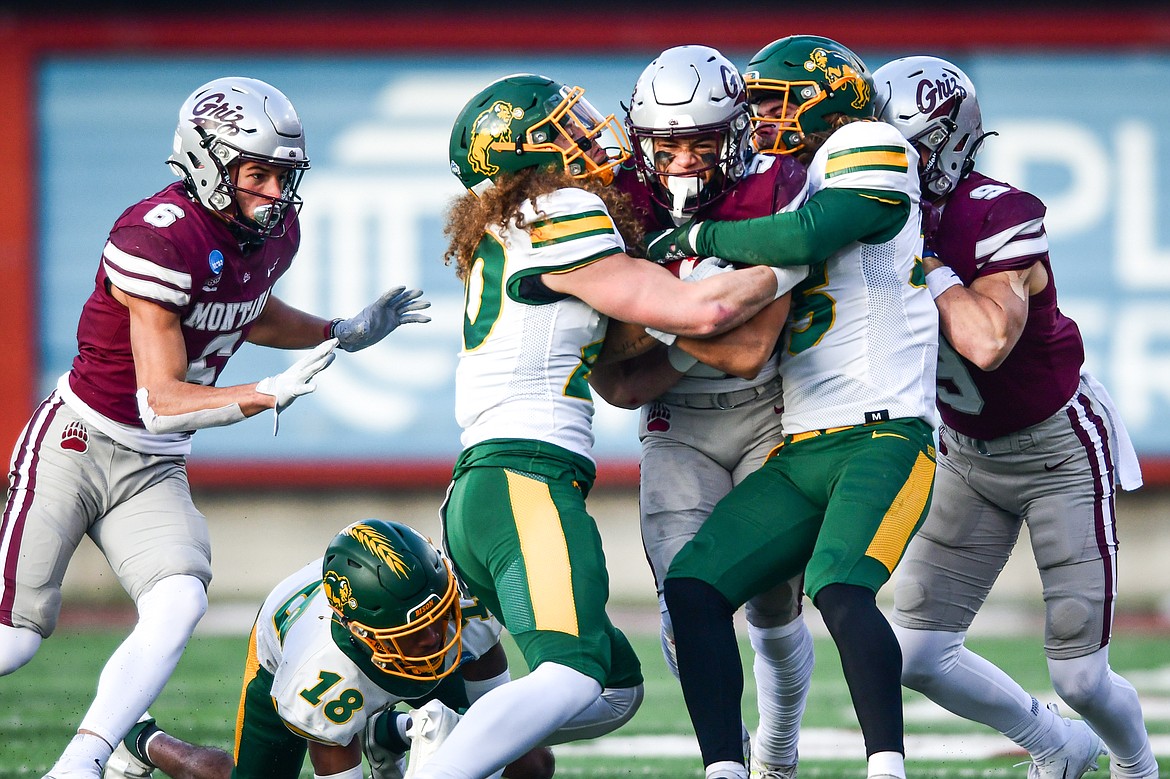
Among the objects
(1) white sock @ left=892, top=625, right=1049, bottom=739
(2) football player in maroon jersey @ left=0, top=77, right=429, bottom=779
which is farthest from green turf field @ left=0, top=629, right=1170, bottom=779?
(2) football player in maroon jersey @ left=0, top=77, right=429, bottom=779

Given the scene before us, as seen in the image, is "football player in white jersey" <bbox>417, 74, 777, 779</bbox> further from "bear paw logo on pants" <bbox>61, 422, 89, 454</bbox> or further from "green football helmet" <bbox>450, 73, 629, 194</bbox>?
"bear paw logo on pants" <bbox>61, 422, 89, 454</bbox>

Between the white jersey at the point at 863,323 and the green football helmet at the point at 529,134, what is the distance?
55 centimetres

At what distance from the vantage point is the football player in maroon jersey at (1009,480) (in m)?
3.84

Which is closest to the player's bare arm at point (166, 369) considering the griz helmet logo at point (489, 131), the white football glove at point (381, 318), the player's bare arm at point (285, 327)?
the white football glove at point (381, 318)

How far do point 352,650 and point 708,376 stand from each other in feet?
3.74

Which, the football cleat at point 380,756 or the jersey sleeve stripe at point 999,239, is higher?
the jersey sleeve stripe at point 999,239

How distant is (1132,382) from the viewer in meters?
9.35

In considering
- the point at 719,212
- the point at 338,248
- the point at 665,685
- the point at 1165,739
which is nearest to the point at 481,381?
the point at 719,212

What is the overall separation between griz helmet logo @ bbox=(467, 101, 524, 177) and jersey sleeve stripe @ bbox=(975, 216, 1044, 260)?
1253mm

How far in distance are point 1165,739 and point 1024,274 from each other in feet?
8.23

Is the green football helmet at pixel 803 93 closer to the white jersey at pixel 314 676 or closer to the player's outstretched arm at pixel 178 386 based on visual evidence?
the player's outstretched arm at pixel 178 386

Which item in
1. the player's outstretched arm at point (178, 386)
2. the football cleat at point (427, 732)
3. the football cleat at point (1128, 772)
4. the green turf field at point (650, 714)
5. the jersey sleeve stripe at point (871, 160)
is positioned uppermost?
the jersey sleeve stripe at point (871, 160)

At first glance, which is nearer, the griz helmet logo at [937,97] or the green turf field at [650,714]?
the griz helmet logo at [937,97]

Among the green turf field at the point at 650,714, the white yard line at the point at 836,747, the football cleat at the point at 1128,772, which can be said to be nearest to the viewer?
the football cleat at the point at 1128,772
